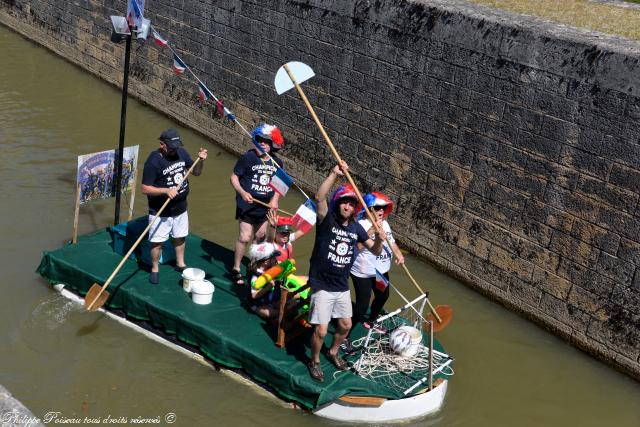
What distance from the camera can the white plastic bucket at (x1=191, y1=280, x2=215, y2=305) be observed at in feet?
26.7

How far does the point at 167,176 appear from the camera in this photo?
8.40m

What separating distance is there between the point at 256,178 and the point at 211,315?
1572 millimetres

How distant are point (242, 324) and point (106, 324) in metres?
1.62

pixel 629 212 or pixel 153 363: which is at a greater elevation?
pixel 629 212

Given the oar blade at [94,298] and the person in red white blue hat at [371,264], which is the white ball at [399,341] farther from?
the oar blade at [94,298]

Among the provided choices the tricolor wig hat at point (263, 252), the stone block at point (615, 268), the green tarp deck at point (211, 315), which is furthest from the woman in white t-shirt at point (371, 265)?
the stone block at point (615, 268)

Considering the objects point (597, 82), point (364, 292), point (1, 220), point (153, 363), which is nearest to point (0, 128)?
point (1, 220)

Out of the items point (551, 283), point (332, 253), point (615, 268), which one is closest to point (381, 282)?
point (332, 253)

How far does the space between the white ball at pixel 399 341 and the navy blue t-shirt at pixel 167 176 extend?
8.84 ft

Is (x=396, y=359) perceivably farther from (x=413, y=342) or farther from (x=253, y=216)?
(x=253, y=216)

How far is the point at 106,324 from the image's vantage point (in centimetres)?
852

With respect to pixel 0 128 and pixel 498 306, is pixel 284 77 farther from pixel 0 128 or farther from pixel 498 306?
Result: pixel 0 128

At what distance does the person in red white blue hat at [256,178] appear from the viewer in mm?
8594

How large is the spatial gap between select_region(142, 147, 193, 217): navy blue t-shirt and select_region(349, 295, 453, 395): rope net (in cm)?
241
